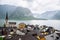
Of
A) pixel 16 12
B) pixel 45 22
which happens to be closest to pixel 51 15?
pixel 45 22

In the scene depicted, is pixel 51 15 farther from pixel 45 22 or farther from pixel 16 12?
pixel 16 12

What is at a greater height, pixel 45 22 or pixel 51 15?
pixel 51 15

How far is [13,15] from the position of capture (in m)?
2.12

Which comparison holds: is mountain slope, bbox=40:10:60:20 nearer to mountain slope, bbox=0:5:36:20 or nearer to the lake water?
the lake water

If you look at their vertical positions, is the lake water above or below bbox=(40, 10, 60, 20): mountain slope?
below

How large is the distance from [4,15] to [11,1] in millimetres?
270

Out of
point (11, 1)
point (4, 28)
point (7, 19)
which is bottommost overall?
point (4, 28)

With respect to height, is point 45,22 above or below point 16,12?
below

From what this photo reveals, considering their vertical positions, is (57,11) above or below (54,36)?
above

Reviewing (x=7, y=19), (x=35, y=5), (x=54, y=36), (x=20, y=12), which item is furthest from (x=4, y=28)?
(x=54, y=36)

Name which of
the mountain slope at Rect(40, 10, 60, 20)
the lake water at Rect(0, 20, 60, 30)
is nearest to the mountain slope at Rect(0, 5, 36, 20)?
the lake water at Rect(0, 20, 60, 30)

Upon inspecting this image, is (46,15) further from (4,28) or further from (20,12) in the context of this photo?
(4,28)

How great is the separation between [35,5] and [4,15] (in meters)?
0.56

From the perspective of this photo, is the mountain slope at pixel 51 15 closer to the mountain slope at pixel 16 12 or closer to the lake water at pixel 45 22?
the lake water at pixel 45 22
